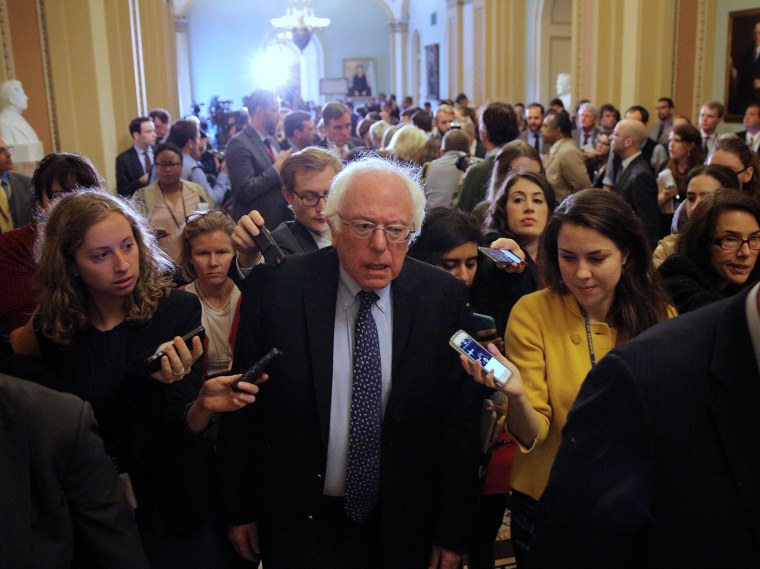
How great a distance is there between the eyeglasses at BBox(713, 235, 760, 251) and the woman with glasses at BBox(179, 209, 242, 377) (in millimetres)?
1936

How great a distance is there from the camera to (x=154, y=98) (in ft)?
42.3

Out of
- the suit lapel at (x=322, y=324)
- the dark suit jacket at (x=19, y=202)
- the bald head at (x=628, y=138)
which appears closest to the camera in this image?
the suit lapel at (x=322, y=324)

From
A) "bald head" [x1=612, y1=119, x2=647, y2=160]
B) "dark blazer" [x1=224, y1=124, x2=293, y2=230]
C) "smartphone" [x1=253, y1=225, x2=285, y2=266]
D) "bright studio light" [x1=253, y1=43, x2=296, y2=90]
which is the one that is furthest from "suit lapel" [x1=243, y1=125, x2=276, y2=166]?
"bright studio light" [x1=253, y1=43, x2=296, y2=90]

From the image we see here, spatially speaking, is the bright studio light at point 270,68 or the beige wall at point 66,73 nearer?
the beige wall at point 66,73

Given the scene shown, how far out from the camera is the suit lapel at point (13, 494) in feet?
4.62

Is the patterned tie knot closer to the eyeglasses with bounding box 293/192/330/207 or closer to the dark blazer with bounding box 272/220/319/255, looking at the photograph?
the dark blazer with bounding box 272/220/319/255

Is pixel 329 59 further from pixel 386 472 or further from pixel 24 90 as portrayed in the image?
pixel 386 472

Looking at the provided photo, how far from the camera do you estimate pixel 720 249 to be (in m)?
2.80

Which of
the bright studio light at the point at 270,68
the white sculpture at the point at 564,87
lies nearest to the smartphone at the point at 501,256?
the white sculpture at the point at 564,87

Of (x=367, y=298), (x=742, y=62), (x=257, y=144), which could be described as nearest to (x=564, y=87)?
(x=742, y=62)

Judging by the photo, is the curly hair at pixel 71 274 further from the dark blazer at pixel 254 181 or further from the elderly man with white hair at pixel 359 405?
the dark blazer at pixel 254 181

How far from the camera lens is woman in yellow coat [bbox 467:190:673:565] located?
2164mm

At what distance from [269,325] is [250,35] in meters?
28.3

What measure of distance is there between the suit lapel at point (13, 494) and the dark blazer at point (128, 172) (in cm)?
606
